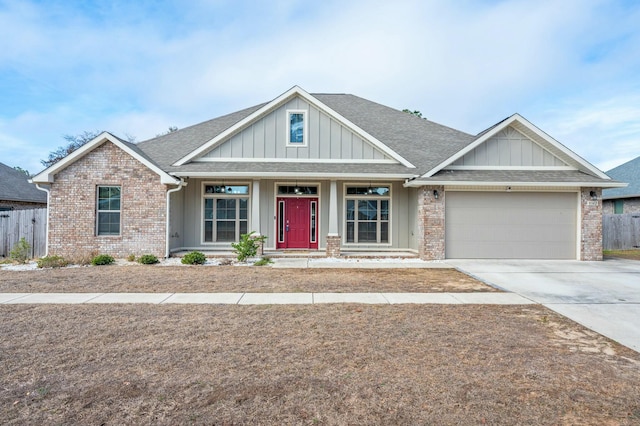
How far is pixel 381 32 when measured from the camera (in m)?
17.1

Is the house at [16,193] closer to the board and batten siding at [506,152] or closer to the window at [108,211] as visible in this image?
the window at [108,211]

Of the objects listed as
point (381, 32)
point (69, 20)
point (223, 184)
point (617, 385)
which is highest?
point (381, 32)

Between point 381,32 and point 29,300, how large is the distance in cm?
1648

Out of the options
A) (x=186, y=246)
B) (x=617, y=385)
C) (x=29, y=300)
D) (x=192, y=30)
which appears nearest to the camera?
(x=617, y=385)

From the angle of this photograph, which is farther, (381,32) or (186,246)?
(381,32)

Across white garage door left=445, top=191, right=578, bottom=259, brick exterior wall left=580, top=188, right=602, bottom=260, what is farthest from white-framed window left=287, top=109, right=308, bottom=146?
brick exterior wall left=580, top=188, right=602, bottom=260

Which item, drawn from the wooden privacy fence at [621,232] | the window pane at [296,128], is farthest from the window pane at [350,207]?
the wooden privacy fence at [621,232]

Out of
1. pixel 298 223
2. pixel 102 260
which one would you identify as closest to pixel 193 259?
pixel 102 260

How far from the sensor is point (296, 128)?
1448 centimetres

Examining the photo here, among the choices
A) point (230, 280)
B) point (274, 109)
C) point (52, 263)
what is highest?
point (274, 109)

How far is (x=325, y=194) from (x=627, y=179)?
20.8 metres

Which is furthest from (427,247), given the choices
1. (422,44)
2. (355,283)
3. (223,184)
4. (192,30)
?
(192,30)

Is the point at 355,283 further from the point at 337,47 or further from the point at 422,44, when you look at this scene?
the point at 422,44

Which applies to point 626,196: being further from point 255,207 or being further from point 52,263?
point 52,263
